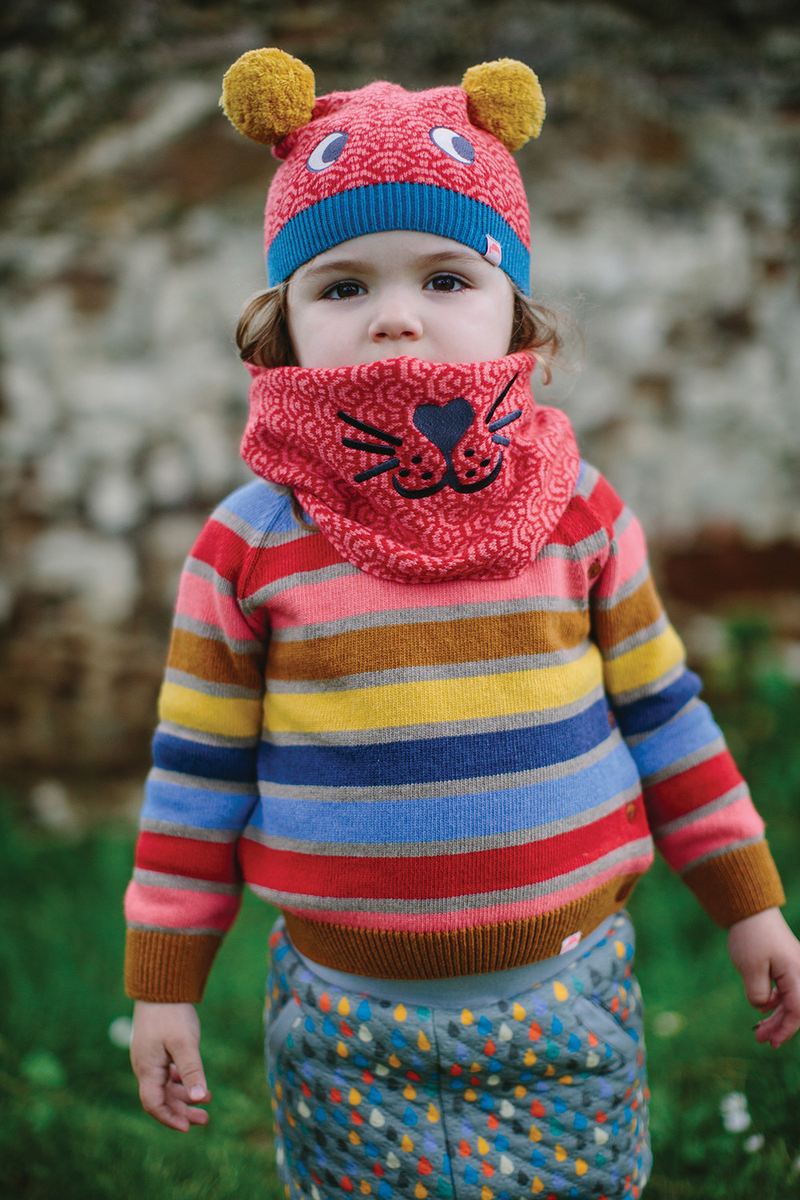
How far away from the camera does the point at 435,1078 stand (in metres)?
1.27

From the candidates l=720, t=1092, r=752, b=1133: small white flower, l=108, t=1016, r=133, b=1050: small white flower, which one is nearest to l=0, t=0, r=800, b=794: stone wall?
l=108, t=1016, r=133, b=1050: small white flower

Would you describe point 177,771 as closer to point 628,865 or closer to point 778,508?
point 628,865

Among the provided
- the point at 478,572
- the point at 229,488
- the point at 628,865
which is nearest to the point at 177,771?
the point at 478,572

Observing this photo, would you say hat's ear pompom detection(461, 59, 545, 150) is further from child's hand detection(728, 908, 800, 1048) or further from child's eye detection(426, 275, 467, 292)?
child's hand detection(728, 908, 800, 1048)

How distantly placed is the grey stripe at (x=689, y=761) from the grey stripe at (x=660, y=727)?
0.05 meters

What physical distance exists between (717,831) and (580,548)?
488 mm

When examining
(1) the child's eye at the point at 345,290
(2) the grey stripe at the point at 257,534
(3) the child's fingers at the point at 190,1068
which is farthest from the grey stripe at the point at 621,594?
(3) the child's fingers at the point at 190,1068

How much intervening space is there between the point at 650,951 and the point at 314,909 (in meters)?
1.39

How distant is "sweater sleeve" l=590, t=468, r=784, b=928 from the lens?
1.40 metres

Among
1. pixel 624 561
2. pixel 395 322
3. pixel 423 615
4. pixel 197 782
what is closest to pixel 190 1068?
pixel 197 782

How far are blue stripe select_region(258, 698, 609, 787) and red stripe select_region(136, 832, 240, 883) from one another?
0.20m

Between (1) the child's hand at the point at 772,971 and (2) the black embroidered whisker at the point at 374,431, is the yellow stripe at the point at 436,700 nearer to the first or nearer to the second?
(2) the black embroidered whisker at the point at 374,431

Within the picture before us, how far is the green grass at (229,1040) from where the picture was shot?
1.81 meters

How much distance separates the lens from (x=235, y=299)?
9.90ft
